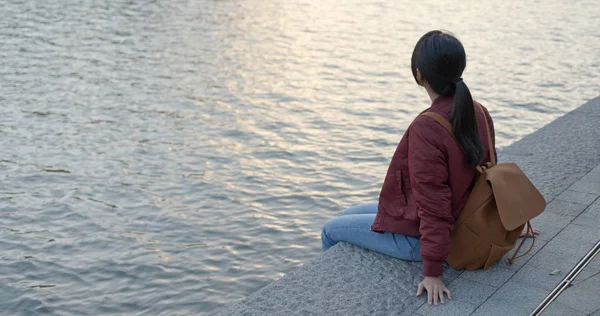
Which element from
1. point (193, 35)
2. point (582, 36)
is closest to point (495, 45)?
point (582, 36)

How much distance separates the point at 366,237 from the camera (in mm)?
4211

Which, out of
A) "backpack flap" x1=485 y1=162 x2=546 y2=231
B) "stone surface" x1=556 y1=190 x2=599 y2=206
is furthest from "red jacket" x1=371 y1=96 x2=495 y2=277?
"stone surface" x1=556 y1=190 x2=599 y2=206

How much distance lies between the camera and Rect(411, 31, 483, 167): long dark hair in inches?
139

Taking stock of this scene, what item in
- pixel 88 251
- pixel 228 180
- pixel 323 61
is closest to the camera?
pixel 88 251

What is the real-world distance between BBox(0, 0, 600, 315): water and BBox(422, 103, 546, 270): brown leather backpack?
8.46 feet

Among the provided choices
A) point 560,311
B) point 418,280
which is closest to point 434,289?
point 418,280

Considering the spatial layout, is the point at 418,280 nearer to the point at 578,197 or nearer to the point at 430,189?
the point at 430,189

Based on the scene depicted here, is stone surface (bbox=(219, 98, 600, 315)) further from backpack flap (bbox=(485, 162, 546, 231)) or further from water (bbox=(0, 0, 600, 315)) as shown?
water (bbox=(0, 0, 600, 315))

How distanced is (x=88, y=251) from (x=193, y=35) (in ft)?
34.1

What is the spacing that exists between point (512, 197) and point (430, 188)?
1.33 feet

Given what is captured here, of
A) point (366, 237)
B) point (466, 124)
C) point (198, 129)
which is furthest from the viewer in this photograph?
point (198, 129)

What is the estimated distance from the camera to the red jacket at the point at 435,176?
11.8 feet

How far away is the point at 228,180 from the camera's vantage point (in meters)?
8.39

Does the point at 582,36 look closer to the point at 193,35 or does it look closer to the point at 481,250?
the point at 193,35
